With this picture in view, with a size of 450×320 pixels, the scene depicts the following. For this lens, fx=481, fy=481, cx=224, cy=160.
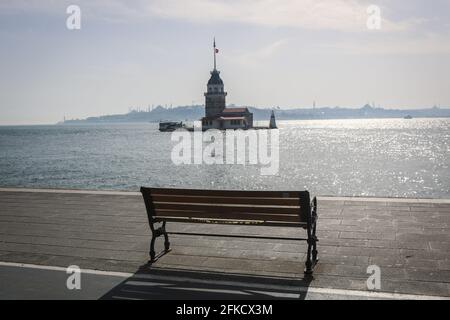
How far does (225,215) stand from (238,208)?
21 cm

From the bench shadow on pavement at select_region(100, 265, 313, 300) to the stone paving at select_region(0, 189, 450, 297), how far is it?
0.07 meters

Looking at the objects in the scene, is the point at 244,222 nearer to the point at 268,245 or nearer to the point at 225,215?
the point at 225,215

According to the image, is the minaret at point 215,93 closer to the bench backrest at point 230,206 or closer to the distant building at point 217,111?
the distant building at point 217,111

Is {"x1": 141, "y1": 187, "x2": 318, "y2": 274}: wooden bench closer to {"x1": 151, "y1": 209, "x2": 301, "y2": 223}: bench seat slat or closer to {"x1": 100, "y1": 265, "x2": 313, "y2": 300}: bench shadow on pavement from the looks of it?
{"x1": 151, "y1": 209, "x2": 301, "y2": 223}: bench seat slat

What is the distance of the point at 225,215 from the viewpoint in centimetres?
641

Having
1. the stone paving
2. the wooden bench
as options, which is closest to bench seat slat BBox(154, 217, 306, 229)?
the wooden bench

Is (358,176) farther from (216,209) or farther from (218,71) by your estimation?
(218,71)

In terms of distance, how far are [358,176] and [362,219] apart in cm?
4511

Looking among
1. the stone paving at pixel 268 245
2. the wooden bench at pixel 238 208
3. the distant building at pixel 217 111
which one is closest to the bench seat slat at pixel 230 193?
the wooden bench at pixel 238 208

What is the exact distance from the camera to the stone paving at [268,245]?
591 cm

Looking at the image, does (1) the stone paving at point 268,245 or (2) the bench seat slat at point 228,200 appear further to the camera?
(2) the bench seat slat at point 228,200

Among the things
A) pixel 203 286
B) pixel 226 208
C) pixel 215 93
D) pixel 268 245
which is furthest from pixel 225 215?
pixel 215 93

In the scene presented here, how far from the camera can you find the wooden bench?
6.04 metres
